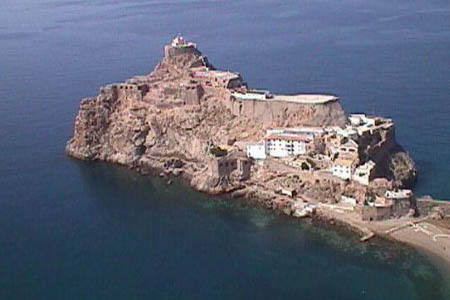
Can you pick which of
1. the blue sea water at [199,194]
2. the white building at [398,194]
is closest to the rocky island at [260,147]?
the white building at [398,194]

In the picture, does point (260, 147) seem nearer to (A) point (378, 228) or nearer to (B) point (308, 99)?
(B) point (308, 99)

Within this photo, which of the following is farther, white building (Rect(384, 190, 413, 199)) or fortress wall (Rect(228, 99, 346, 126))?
fortress wall (Rect(228, 99, 346, 126))

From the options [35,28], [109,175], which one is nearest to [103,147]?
[109,175]

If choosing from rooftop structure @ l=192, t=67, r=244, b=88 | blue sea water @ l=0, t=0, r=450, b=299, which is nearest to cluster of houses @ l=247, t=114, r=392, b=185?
blue sea water @ l=0, t=0, r=450, b=299

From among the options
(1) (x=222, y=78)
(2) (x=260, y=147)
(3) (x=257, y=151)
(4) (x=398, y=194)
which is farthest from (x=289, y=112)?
(4) (x=398, y=194)

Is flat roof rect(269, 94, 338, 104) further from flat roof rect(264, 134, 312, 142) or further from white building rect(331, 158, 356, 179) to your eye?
white building rect(331, 158, 356, 179)

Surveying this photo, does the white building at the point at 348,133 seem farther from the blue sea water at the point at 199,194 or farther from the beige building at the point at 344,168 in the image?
the blue sea water at the point at 199,194
